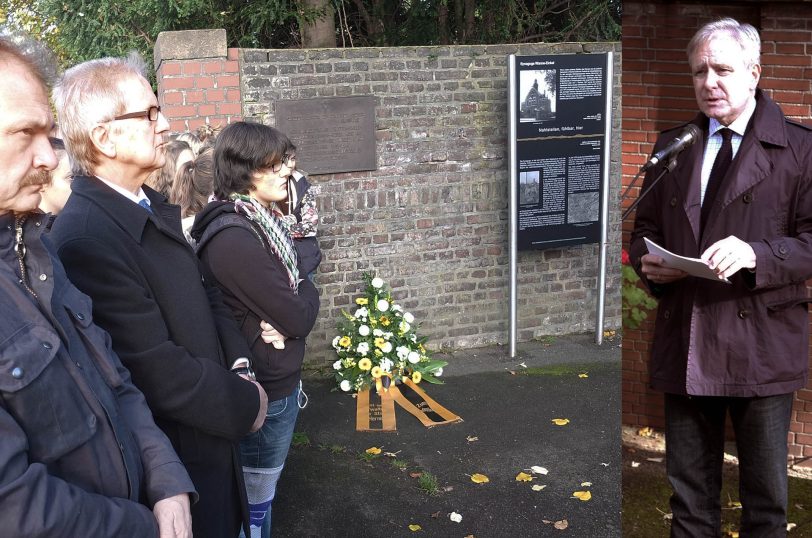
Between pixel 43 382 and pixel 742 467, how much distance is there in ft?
4.13

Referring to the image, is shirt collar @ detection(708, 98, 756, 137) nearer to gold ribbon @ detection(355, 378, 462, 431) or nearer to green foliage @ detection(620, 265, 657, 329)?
green foliage @ detection(620, 265, 657, 329)

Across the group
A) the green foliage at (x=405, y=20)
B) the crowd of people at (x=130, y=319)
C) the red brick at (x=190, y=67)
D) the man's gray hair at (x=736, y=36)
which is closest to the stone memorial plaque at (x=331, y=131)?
the red brick at (x=190, y=67)

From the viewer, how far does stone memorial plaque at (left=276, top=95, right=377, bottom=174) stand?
5.88m

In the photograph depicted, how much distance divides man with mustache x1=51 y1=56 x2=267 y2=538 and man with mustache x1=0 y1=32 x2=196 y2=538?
25cm

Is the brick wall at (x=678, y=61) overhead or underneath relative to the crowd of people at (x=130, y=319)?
overhead

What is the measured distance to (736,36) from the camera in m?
1.16

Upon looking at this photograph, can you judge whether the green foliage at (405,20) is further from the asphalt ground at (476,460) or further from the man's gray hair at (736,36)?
the man's gray hair at (736,36)

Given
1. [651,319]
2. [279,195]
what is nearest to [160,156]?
[279,195]

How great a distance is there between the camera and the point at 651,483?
1.56 metres

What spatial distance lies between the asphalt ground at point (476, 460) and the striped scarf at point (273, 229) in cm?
152

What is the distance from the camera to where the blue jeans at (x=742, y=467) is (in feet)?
4.86

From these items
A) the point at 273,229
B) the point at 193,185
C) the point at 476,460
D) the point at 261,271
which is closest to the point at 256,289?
the point at 261,271

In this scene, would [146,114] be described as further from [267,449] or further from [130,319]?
[267,449]

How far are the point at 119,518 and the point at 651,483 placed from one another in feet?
3.22
